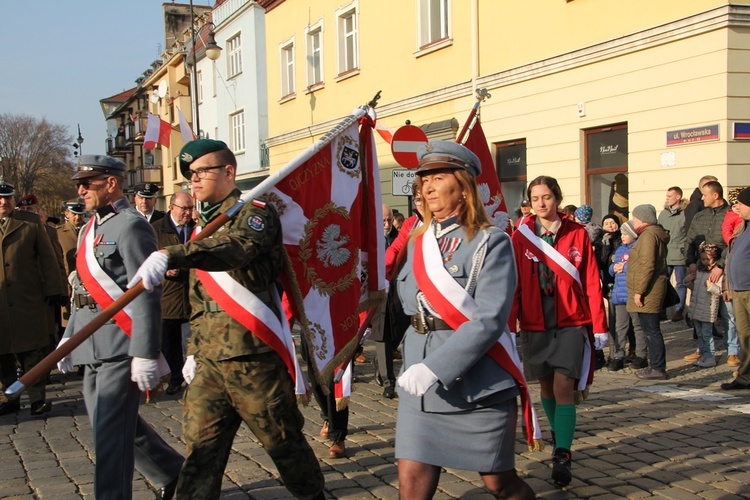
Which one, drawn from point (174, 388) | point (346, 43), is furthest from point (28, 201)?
point (346, 43)

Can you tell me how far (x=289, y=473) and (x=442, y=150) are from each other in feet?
5.62

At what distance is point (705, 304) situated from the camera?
9.16 metres

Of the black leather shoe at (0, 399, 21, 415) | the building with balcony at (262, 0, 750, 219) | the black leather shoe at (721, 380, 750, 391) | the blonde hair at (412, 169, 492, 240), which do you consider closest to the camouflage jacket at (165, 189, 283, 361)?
the blonde hair at (412, 169, 492, 240)

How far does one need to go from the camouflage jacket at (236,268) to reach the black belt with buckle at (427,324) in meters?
0.75

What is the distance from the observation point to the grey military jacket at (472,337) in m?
3.37

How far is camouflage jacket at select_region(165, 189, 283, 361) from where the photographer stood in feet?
11.6

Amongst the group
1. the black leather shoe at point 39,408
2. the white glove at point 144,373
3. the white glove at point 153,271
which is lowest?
the black leather shoe at point 39,408

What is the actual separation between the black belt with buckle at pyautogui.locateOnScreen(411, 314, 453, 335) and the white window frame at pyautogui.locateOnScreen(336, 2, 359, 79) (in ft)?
63.6

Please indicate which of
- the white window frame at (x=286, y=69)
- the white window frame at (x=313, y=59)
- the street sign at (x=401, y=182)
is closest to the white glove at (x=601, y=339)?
the street sign at (x=401, y=182)

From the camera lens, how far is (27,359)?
26.2ft

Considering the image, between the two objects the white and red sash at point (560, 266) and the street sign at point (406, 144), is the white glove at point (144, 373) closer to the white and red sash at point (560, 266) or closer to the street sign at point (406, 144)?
the white and red sash at point (560, 266)

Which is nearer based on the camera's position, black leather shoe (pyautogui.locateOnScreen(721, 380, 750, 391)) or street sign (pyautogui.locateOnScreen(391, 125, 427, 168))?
street sign (pyautogui.locateOnScreen(391, 125, 427, 168))

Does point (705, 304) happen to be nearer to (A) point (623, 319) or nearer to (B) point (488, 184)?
(A) point (623, 319)

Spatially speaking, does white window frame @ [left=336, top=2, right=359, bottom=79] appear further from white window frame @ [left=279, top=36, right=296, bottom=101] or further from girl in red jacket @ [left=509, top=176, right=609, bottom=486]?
girl in red jacket @ [left=509, top=176, right=609, bottom=486]
